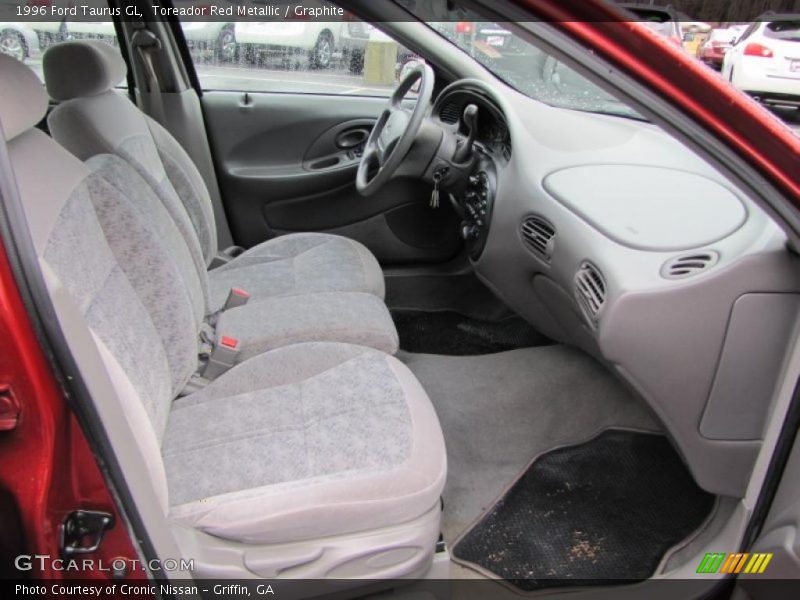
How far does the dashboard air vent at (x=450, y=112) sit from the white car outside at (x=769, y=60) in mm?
898

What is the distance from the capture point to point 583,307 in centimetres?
151

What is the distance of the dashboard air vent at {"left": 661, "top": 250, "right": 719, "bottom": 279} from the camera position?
1210mm

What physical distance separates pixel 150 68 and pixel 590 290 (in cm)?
185

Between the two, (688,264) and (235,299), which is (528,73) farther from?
(235,299)

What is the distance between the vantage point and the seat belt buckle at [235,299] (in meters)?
1.83

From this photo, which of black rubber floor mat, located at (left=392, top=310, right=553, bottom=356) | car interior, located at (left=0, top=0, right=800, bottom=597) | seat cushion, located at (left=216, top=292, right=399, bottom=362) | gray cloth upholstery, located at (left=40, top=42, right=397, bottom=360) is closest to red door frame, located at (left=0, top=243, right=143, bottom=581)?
car interior, located at (left=0, top=0, right=800, bottom=597)

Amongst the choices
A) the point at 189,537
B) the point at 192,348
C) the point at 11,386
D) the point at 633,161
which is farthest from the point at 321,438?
the point at 633,161

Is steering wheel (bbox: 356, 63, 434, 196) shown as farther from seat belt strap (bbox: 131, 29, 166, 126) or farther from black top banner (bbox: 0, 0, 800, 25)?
seat belt strap (bbox: 131, 29, 166, 126)

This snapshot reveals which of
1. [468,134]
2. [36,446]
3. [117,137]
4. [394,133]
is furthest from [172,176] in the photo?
[36,446]

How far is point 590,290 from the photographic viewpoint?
1.44 metres

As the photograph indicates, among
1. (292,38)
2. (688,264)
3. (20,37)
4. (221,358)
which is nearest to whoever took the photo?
(688,264)

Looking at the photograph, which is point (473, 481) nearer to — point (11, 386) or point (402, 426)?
point (402, 426)

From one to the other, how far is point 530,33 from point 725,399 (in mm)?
795

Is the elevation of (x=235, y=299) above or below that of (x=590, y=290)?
below
